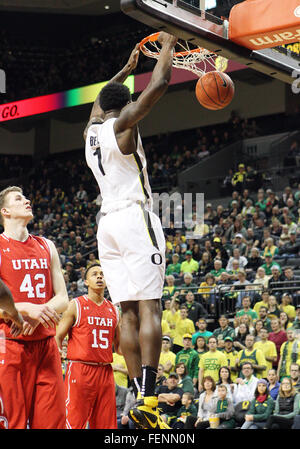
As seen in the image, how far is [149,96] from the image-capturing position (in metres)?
4.27

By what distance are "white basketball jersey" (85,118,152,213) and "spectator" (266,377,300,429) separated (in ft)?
18.3

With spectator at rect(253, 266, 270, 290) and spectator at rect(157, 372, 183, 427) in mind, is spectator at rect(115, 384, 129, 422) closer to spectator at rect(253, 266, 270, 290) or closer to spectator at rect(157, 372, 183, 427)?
spectator at rect(157, 372, 183, 427)

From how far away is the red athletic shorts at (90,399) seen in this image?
6.49 meters

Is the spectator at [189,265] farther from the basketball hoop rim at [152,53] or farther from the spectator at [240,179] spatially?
the basketball hoop rim at [152,53]

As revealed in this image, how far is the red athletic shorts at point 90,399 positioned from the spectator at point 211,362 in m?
4.25

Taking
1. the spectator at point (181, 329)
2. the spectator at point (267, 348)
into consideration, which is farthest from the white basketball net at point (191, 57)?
the spectator at point (181, 329)

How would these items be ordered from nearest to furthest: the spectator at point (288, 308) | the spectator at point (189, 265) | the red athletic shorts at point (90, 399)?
the red athletic shorts at point (90, 399)
the spectator at point (288, 308)
the spectator at point (189, 265)

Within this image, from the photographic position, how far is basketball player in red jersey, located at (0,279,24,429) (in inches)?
153

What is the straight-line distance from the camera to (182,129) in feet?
81.6

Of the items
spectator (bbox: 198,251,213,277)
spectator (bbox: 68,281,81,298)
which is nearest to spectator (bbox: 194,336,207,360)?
spectator (bbox: 198,251,213,277)

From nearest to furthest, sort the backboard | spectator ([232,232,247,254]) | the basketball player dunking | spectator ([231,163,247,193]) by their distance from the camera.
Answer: the basketball player dunking → the backboard → spectator ([232,232,247,254]) → spectator ([231,163,247,193])
